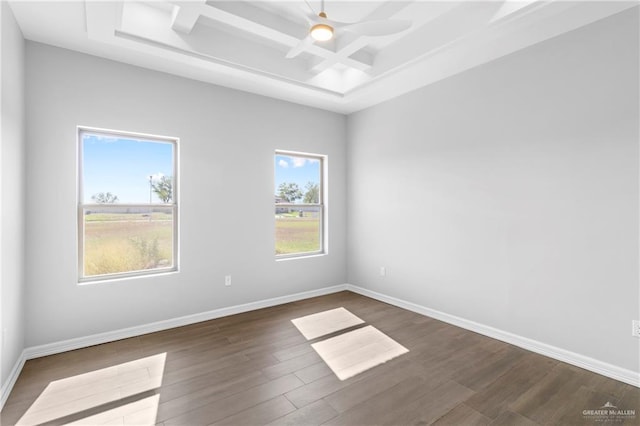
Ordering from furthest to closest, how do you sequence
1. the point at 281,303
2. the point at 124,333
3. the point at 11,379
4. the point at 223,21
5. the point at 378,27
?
the point at 281,303, the point at 124,333, the point at 223,21, the point at 11,379, the point at 378,27

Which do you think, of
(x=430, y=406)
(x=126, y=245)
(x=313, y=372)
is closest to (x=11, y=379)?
(x=126, y=245)

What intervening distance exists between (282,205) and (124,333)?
2.42 m

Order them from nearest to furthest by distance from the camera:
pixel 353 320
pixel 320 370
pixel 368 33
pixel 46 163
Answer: pixel 368 33
pixel 320 370
pixel 46 163
pixel 353 320

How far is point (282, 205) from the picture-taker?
15.3ft

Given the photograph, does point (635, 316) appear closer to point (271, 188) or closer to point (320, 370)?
point (320, 370)

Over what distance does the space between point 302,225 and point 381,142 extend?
1.72 metres

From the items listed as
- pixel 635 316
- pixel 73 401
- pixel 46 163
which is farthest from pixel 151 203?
pixel 635 316

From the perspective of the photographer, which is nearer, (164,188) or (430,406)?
(430,406)

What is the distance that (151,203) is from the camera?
367 cm

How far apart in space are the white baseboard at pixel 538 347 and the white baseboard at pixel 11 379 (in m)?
3.94

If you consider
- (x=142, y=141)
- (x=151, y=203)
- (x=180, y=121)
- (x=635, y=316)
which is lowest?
(x=635, y=316)

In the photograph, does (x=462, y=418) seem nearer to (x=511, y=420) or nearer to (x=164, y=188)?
(x=511, y=420)

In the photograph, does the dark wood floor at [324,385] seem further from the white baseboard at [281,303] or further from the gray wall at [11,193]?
the gray wall at [11,193]

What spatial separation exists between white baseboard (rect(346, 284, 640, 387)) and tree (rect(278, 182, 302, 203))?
2.09m
